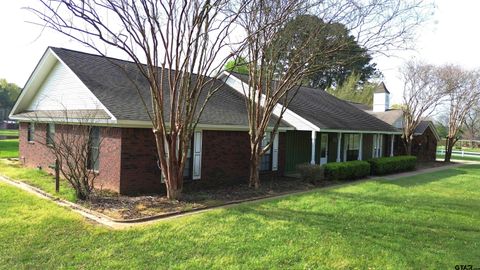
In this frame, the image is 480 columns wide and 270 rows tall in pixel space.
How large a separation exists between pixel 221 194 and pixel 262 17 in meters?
5.81

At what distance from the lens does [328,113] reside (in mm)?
20734

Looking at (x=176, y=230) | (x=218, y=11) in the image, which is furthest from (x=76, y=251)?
(x=218, y=11)

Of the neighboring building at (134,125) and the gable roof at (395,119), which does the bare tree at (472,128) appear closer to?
the gable roof at (395,119)

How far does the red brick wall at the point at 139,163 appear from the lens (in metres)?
10.7

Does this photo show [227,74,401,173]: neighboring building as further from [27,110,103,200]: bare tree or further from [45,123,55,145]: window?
[45,123,55,145]: window

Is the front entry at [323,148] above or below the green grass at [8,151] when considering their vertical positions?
above

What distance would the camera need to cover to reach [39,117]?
15.2 m

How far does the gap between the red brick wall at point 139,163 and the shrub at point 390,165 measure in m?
12.0

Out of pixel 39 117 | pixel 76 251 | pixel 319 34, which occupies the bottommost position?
pixel 76 251

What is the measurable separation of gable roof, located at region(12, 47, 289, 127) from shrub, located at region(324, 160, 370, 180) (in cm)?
280

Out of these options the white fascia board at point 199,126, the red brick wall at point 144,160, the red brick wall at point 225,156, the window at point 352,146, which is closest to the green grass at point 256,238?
the red brick wall at point 144,160

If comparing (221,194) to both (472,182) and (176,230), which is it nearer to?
(176,230)

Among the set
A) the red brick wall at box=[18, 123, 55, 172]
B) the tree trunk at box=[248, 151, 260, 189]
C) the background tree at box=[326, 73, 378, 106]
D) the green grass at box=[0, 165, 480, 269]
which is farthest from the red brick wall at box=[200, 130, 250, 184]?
the background tree at box=[326, 73, 378, 106]

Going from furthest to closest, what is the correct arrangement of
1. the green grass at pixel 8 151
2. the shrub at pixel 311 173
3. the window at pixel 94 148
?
the green grass at pixel 8 151 → the shrub at pixel 311 173 → the window at pixel 94 148
